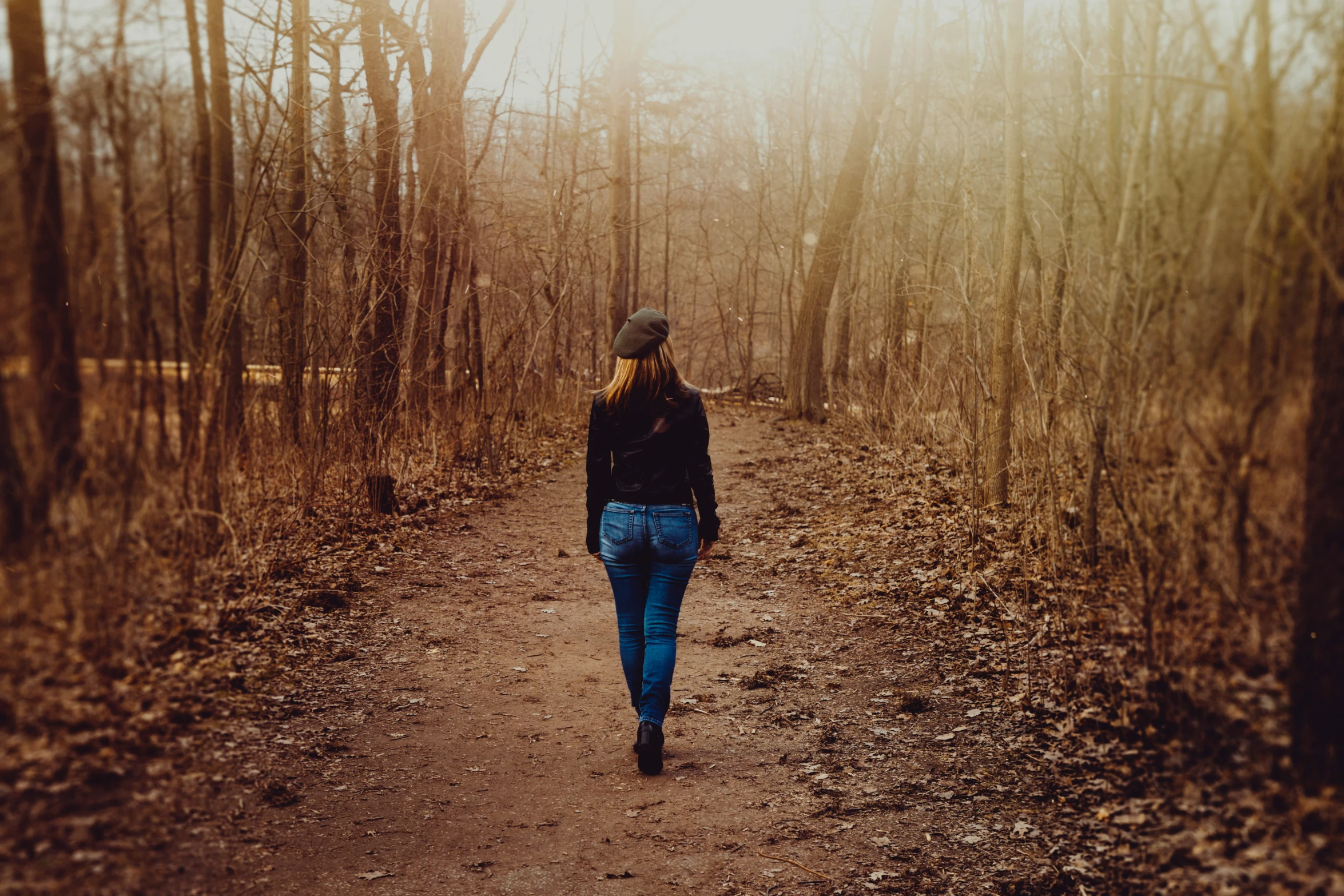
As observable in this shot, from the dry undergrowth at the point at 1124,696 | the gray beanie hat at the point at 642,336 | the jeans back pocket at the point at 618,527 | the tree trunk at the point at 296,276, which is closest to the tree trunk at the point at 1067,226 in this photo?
the dry undergrowth at the point at 1124,696

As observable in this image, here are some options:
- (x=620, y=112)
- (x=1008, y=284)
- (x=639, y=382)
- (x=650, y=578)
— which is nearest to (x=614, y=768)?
(x=650, y=578)

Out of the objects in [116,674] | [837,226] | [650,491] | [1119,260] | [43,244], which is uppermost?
[837,226]

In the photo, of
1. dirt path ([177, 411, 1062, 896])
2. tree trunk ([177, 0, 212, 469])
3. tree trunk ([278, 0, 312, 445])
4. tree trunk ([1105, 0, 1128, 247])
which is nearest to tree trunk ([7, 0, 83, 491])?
tree trunk ([177, 0, 212, 469])

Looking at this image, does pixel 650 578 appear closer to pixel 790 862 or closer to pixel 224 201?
pixel 790 862

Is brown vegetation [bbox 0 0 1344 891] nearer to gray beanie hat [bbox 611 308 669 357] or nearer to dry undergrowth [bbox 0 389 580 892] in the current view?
dry undergrowth [bbox 0 389 580 892]

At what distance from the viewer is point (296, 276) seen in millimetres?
8445

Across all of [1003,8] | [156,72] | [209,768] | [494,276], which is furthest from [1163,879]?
[494,276]

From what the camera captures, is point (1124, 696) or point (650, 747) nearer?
point (1124, 696)

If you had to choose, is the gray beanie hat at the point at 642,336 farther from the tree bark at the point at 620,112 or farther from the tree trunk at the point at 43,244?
the tree bark at the point at 620,112

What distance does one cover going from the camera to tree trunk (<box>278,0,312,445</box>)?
7898 mm

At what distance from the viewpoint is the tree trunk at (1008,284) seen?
825 centimetres

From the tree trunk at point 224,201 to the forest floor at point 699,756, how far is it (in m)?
1.50

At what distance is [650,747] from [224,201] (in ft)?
12.2

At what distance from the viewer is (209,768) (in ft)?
11.1
